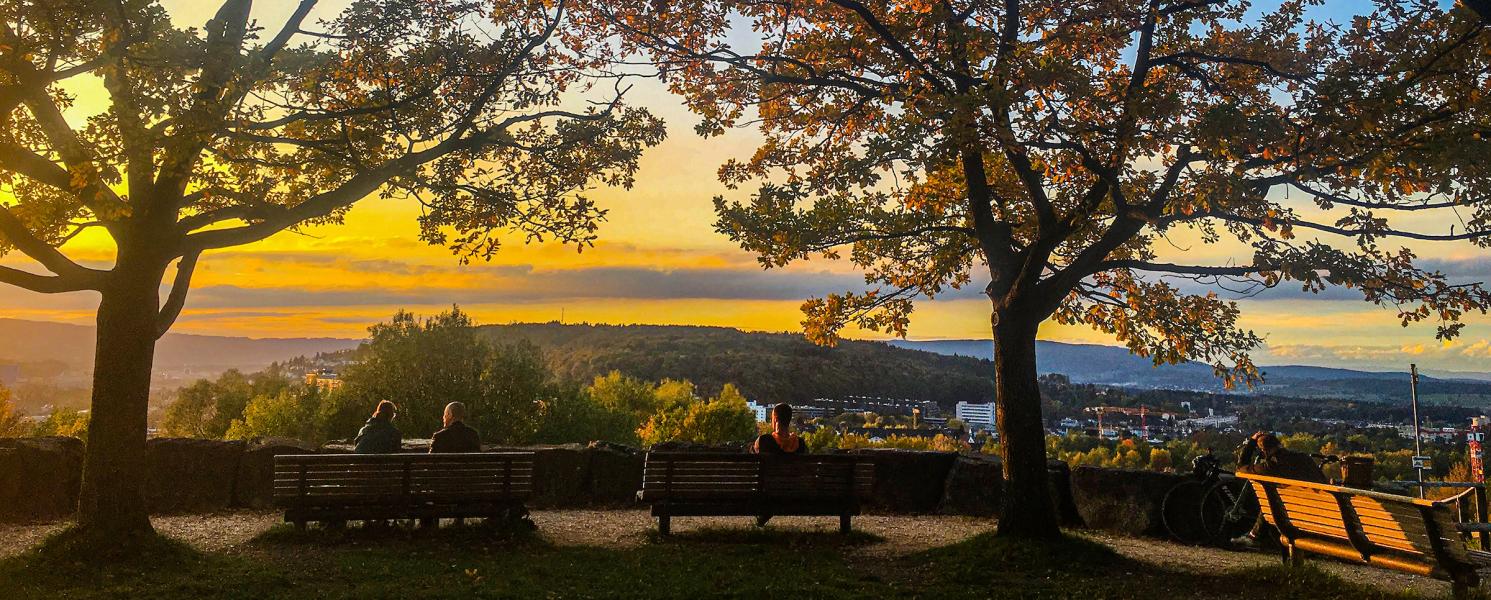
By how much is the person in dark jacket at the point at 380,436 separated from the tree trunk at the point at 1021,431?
20.7ft

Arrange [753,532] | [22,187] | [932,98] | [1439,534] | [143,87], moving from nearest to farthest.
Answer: [1439,534]
[143,87]
[932,98]
[753,532]
[22,187]

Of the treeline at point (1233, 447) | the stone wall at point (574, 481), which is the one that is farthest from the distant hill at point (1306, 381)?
the stone wall at point (574, 481)

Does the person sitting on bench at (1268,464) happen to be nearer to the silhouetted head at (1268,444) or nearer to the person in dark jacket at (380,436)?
the silhouetted head at (1268,444)

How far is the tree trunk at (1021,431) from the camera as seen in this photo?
9.64 metres

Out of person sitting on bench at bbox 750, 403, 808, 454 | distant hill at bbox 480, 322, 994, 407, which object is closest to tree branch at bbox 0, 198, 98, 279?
person sitting on bench at bbox 750, 403, 808, 454

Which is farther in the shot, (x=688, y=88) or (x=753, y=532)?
(x=688, y=88)

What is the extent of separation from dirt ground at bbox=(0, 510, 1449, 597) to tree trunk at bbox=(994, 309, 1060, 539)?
91 centimetres

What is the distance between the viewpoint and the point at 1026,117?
916cm

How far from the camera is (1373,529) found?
7430 mm

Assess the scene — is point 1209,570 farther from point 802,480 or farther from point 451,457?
point 451,457

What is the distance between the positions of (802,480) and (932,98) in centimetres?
411

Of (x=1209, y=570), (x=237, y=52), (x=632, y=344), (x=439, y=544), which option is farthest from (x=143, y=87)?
(x=632, y=344)

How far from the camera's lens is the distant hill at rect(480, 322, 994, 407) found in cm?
7488

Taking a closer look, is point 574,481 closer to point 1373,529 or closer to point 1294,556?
point 1294,556
